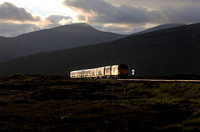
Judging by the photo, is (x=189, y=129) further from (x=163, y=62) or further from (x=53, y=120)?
(x=163, y=62)

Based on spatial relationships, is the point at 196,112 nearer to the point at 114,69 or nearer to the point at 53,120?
the point at 53,120

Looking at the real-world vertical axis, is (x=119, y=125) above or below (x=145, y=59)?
below

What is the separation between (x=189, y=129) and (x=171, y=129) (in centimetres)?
100

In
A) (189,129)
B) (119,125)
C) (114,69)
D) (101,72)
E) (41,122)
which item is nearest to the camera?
(189,129)

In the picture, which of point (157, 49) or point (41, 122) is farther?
point (157, 49)

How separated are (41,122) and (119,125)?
5.10 metres

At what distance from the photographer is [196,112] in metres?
18.9

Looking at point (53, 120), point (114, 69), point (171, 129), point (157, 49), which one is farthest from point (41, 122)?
point (157, 49)

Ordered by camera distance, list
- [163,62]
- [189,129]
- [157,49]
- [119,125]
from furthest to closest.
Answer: [157,49], [163,62], [119,125], [189,129]

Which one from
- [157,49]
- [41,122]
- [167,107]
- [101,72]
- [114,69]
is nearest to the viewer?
[41,122]

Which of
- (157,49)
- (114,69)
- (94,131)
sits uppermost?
(157,49)

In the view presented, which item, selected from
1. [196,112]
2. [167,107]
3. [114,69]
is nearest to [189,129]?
[196,112]

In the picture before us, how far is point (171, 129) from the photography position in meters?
16.6

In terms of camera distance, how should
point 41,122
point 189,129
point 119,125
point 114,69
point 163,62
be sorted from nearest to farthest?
1. point 189,129
2. point 119,125
3. point 41,122
4. point 114,69
5. point 163,62
